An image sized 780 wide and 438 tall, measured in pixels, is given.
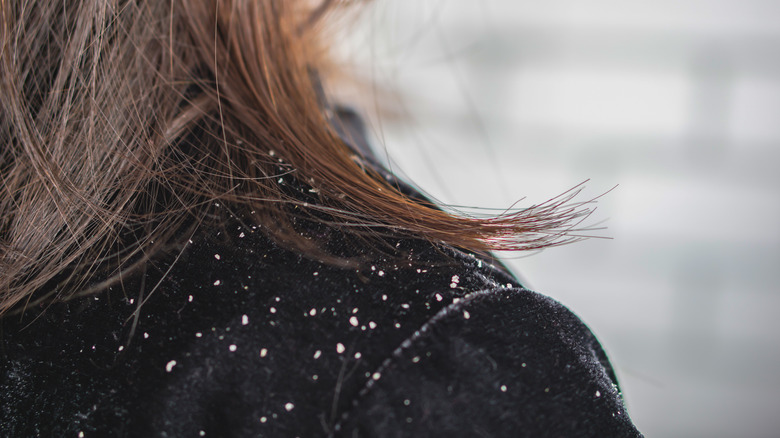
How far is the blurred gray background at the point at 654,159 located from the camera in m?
1.44

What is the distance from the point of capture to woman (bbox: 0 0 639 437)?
21 cm

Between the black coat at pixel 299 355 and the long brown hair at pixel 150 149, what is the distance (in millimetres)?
19

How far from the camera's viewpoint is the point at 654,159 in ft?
4.85

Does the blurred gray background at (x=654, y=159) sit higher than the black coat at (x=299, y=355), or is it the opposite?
the blurred gray background at (x=654, y=159)

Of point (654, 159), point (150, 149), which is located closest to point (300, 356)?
point (150, 149)

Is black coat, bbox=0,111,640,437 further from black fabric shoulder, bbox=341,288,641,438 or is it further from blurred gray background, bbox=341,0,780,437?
blurred gray background, bbox=341,0,780,437

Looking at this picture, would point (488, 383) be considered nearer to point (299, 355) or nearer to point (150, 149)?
point (299, 355)

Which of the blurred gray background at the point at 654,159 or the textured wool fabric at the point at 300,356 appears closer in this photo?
the textured wool fabric at the point at 300,356

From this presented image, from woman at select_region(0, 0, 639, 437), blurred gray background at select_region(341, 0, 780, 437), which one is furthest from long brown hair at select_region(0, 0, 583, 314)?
blurred gray background at select_region(341, 0, 780, 437)

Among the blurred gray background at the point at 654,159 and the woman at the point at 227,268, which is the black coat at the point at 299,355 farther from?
the blurred gray background at the point at 654,159

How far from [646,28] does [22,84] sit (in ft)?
5.32

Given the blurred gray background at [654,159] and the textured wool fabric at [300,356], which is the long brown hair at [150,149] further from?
the blurred gray background at [654,159]

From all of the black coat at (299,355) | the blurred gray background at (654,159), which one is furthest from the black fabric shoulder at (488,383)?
the blurred gray background at (654,159)

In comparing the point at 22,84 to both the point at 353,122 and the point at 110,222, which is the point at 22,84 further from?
the point at 353,122
